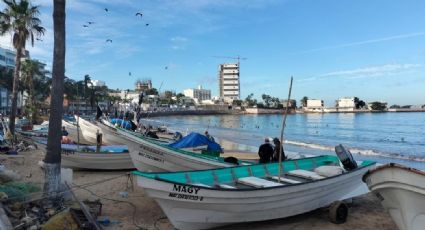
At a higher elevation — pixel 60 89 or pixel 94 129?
pixel 60 89

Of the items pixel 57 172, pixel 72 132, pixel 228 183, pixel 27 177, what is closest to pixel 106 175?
pixel 27 177

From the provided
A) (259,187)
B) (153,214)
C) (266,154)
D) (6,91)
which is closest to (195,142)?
(266,154)

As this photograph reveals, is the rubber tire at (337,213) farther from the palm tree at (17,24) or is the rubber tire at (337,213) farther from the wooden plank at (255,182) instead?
the palm tree at (17,24)

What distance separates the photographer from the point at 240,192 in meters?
8.64

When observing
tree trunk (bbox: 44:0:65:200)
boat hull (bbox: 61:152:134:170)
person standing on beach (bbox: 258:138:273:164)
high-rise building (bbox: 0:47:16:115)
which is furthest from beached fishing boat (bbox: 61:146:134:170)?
high-rise building (bbox: 0:47:16:115)

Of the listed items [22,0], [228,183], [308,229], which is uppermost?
[22,0]

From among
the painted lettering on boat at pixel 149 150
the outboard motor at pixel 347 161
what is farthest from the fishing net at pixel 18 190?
the outboard motor at pixel 347 161

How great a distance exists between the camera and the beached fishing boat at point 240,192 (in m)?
8.23

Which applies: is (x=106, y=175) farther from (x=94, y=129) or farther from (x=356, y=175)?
(x=94, y=129)

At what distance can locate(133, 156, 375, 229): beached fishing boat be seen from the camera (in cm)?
823

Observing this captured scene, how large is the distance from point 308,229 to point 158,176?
402 cm

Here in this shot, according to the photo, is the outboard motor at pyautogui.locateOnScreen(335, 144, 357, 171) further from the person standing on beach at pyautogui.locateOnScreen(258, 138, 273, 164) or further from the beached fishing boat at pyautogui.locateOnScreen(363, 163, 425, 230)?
the beached fishing boat at pyautogui.locateOnScreen(363, 163, 425, 230)

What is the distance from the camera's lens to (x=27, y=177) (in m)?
15.0

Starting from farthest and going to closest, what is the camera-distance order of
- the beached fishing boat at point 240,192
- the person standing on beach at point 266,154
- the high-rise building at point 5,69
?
the high-rise building at point 5,69 → the person standing on beach at point 266,154 → the beached fishing boat at point 240,192
